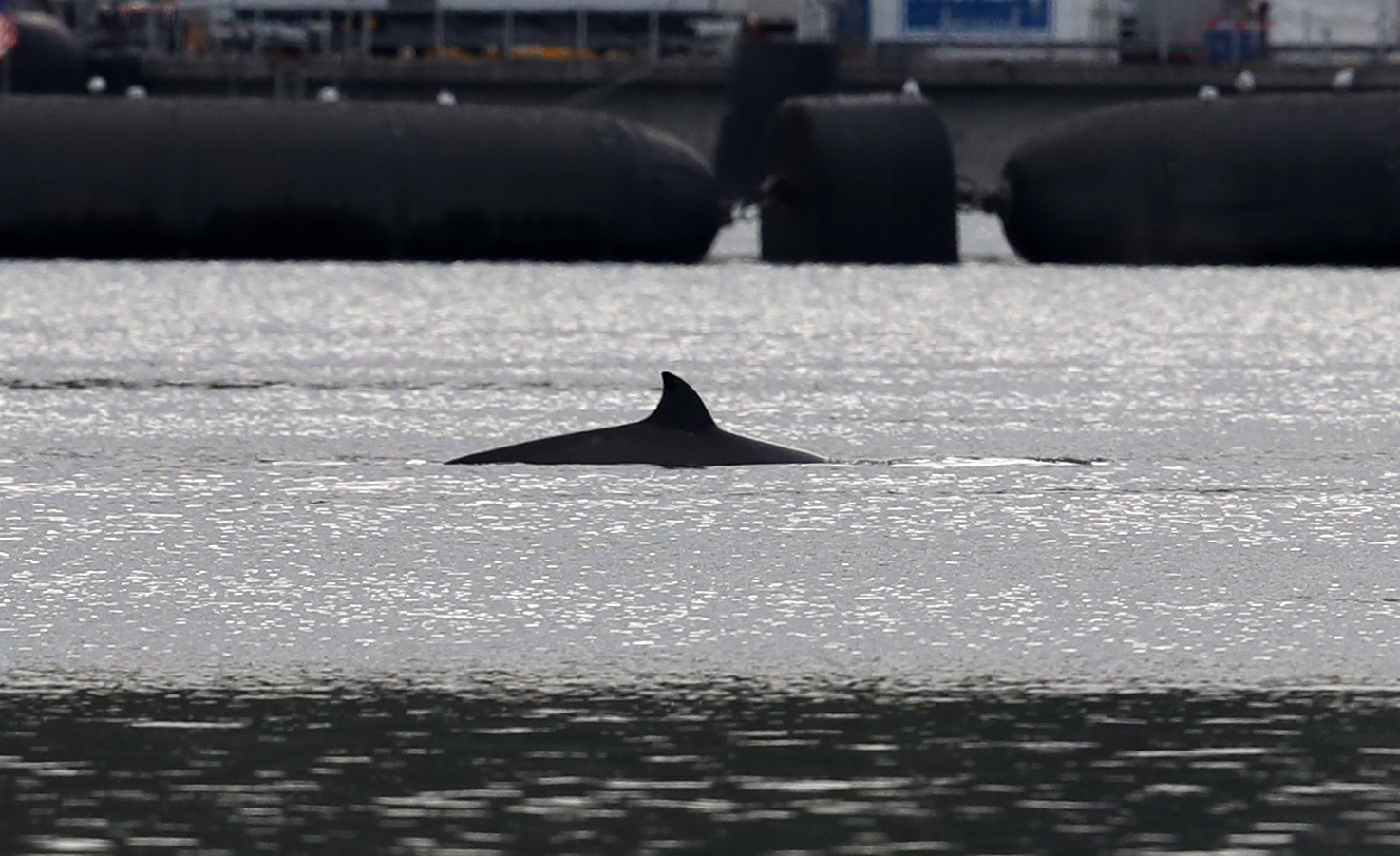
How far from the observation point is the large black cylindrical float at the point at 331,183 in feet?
162

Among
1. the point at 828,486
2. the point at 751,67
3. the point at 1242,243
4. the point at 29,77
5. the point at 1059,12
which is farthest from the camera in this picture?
the point at 1059,12

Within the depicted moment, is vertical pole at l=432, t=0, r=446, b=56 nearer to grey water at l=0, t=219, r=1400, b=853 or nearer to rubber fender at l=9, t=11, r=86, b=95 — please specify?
rubber fender at l=9, t=11, r=86, b=95

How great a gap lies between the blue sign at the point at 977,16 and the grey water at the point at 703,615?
61.1m

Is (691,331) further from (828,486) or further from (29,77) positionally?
(29,77)

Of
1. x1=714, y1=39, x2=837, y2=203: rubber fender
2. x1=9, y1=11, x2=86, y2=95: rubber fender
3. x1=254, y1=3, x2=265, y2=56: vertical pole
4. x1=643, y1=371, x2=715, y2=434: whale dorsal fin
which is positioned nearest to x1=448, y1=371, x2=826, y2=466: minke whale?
x1=643, y1=371, x2=715, y2=434: whale dorsal fin

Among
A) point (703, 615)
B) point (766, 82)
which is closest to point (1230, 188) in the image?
point (766, 82)

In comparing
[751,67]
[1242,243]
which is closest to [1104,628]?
[1242,243]

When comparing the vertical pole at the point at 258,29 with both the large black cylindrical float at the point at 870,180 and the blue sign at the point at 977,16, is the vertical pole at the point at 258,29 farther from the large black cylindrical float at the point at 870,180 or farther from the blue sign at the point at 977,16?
the large black cylindrical float at the point at 870,180

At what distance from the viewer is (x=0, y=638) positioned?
464 inches

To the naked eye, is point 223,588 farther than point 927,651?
Yes

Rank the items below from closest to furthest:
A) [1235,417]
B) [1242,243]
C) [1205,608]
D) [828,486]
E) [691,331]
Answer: [1205,608]
[828,486]
[1235,417]
[691,331]
[1242,243]

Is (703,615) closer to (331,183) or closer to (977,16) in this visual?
(331,183)

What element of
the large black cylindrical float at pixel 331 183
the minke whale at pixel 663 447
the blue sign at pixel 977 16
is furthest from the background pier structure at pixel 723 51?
the minke whale at pixel 663 447

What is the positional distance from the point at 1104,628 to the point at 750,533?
3496 millimetres
